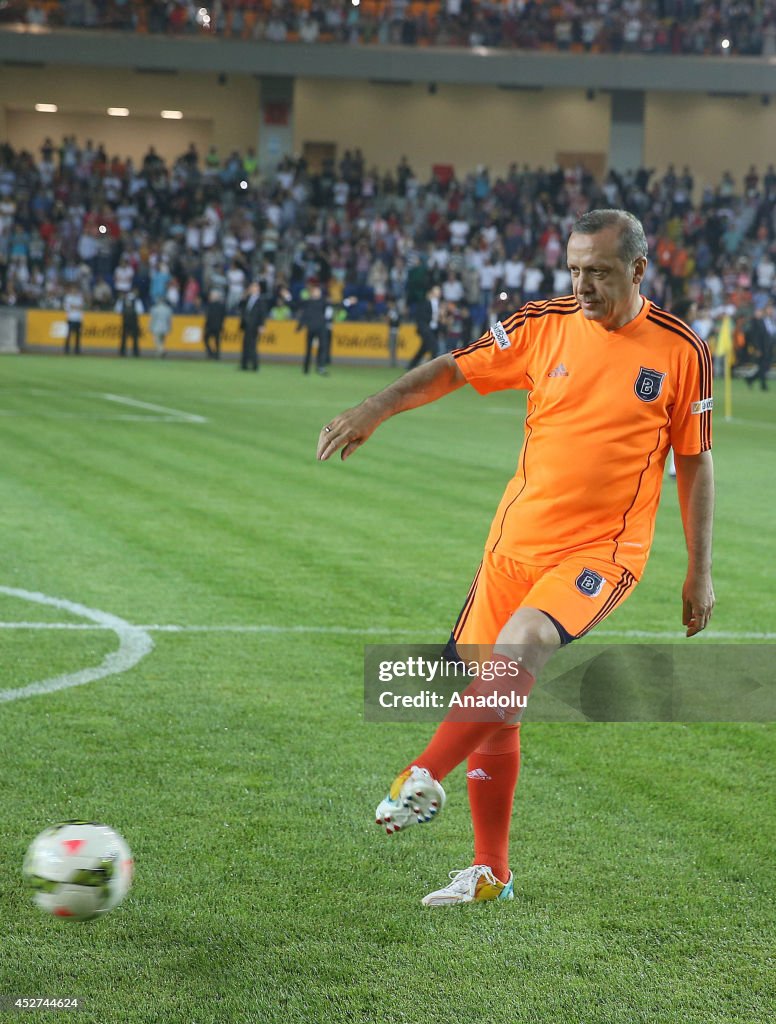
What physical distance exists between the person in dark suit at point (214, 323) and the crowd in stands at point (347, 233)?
2.98 feet

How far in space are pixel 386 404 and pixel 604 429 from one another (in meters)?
0.68

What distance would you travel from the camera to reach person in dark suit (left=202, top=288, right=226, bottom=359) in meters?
33.1

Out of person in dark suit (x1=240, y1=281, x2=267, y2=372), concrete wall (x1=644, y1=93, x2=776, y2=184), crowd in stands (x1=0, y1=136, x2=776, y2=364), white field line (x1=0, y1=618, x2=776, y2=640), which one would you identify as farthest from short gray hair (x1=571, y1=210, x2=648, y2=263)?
concrete wall (x1=644, y1=93, x2=776, y2=184)

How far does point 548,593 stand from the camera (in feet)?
13.1

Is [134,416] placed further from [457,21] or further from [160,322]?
[457,21]

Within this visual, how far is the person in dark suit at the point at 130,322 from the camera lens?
33.7 metres

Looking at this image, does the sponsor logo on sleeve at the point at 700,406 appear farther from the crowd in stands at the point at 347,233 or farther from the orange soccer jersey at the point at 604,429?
the crowd in stands at the point at 347,233

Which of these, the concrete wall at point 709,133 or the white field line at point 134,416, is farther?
the concrete wall at point 709,133

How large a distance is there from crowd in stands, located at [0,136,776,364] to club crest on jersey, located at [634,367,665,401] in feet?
97.5

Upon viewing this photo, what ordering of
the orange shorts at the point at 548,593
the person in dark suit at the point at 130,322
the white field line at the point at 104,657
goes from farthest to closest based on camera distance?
the person in dark suit at the point at 130,322 < the white field line at the point at 104,657 < the orange shorts at the point at 548,593

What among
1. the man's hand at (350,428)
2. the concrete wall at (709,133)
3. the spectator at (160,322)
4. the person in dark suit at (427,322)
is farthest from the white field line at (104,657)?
the concrete wall at (709,133)

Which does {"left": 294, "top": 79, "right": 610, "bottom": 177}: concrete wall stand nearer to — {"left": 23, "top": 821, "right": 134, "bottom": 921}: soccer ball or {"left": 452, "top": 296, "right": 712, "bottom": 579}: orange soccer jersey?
{"left": 452, "top": 296, "right": 712, "bottom": 579}: orange soccer jersey

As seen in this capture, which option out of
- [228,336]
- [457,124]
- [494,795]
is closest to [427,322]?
[228,336]

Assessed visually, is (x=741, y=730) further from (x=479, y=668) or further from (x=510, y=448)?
(x=510, y=448)
